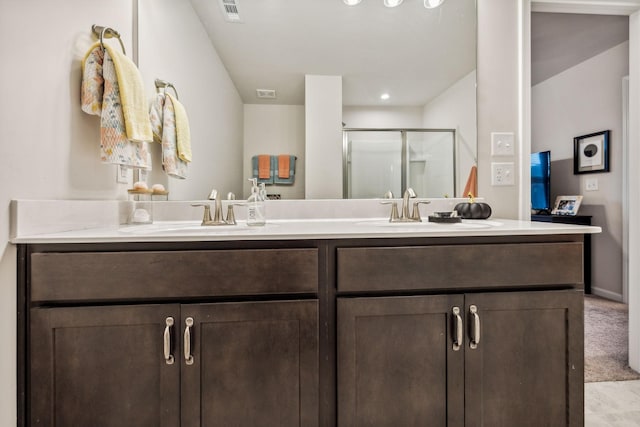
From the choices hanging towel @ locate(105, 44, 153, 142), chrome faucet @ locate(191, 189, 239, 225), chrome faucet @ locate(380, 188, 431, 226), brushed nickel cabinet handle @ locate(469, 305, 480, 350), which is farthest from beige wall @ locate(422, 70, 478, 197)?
hanging towel @ locate(105, 44, 153, 142)

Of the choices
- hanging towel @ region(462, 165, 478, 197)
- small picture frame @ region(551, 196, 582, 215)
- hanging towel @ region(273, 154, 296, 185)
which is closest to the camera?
hanging towel @ region(273, 154, 296, 185)

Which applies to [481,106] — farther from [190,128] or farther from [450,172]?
[190,128]

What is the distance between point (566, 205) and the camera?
11.3ft

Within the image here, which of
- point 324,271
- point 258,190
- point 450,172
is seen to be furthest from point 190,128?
point 450,172

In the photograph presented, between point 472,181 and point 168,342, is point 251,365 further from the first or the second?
point 472,181

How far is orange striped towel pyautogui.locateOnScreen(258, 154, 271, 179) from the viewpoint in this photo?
60.2 inches

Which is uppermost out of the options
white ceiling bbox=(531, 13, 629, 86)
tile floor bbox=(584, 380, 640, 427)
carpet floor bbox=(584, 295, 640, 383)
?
white ceiling bbox=(531, 13, 629, 86)

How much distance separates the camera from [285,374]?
3.09 ft

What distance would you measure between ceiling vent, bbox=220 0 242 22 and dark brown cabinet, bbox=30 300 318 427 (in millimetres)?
1348

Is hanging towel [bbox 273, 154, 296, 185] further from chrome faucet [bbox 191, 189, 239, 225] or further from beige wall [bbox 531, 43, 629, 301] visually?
beige wall [bbox 531, 43, 629, 301]

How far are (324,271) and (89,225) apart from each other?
0.89 m

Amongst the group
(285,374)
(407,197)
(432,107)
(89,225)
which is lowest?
(285,374)

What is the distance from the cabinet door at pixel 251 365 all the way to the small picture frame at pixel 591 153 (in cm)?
366

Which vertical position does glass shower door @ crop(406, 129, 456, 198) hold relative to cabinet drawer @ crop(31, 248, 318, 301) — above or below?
above
